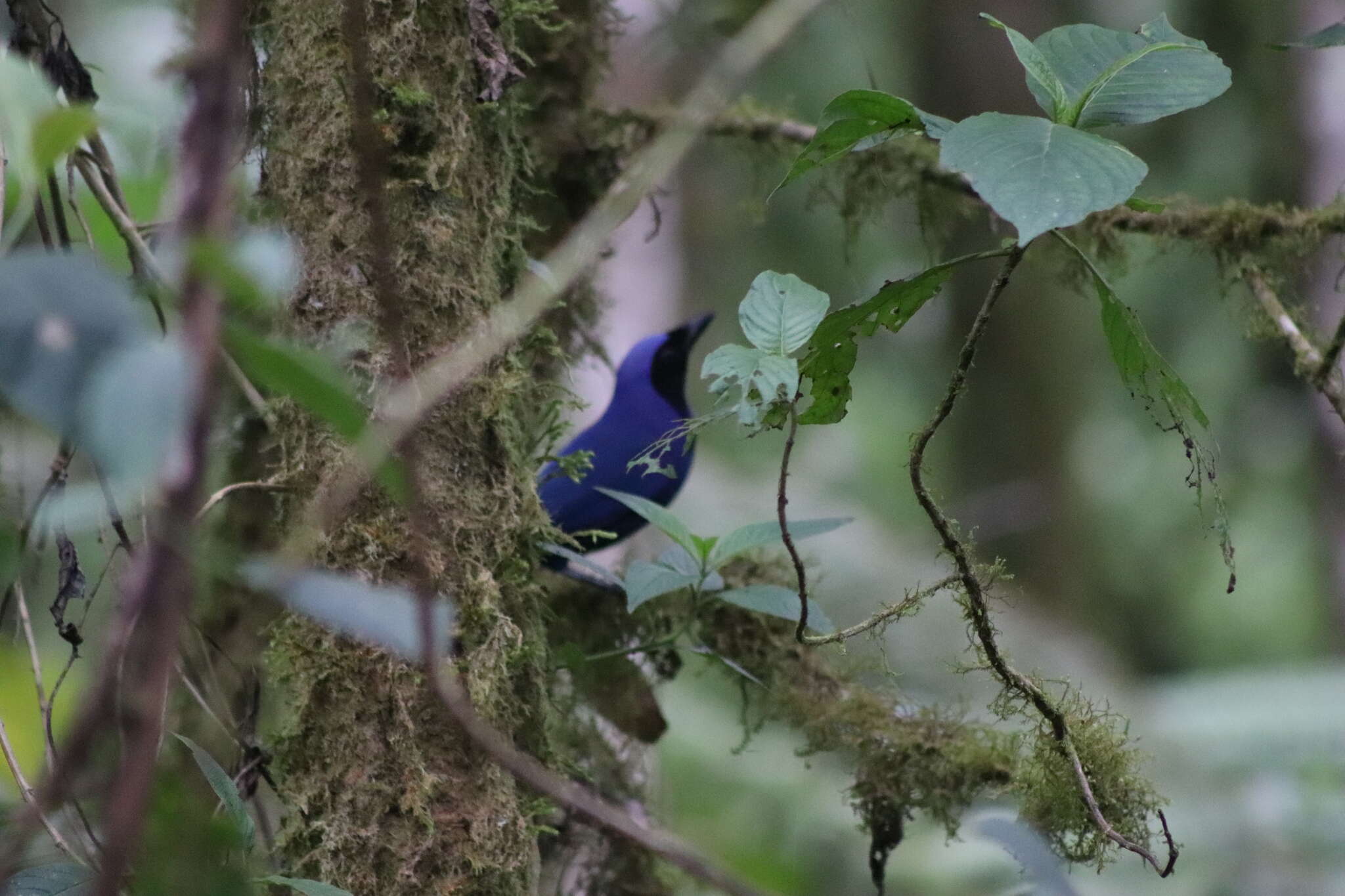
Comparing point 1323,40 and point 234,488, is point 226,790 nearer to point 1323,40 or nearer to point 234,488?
point 234,488

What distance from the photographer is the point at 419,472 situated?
60.6 inches

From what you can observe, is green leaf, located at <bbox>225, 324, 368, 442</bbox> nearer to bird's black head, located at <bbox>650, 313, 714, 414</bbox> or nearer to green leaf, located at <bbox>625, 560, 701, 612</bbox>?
green leaf, located at <bbox>625, 560, 701, 612</bbox>

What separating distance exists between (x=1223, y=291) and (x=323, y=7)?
5.61 feet

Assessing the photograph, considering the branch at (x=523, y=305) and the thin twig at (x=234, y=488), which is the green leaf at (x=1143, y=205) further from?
the thin twig at (x=234, y=488)

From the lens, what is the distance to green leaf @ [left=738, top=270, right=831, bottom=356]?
4.88ft

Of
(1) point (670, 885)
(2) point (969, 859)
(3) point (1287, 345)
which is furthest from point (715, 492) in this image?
(3) point (1287, 345)

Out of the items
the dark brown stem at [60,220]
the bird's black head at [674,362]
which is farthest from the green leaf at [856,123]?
the bird's black head at [674,362]

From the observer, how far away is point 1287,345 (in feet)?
6.84

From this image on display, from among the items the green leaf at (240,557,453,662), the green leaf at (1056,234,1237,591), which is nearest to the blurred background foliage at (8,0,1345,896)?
the green leaf at (1056,234,1237,591)

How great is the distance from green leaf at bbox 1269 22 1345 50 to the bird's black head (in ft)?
4.96

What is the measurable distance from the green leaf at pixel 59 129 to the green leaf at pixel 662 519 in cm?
112

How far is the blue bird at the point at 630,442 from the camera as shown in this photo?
2.71 metres

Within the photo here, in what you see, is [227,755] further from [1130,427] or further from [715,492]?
[1130,427]

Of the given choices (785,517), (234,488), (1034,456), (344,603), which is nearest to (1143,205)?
(785,517)
